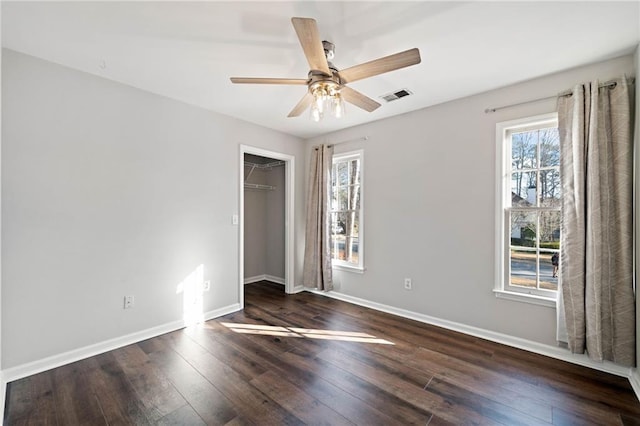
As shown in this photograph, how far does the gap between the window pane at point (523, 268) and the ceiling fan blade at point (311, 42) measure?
2548 millimetres

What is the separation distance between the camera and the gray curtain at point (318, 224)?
13.6ft

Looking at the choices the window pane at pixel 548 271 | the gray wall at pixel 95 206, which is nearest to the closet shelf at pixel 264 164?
the gray wall at pixel 95 206

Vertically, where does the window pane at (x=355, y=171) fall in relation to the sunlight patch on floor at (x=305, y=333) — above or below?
above

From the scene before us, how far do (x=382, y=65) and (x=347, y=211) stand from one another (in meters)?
2.61

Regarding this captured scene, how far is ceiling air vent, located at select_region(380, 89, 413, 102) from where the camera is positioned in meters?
2.86

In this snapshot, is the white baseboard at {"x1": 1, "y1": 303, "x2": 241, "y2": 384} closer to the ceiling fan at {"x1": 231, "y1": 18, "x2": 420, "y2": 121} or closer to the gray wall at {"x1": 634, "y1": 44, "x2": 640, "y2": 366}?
the ceiling fan at {"x1": 231, "y1": 18, "x2": 420, "y2": 121}

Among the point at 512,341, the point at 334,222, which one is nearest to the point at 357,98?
the point at 334,222

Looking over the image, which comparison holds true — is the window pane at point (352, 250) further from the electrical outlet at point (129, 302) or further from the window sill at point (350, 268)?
the electrical outlet at point (129, 302)

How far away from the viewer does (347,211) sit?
416 centimetres

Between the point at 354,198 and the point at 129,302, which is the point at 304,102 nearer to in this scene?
the point at 354,198

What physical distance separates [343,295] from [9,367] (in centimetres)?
339

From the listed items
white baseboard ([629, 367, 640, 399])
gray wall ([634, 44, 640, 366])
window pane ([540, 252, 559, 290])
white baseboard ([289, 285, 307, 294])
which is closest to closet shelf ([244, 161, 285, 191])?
white baseboard ([289, 285, 307, 294])

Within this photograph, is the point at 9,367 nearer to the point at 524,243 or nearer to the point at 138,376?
the point at 138,376

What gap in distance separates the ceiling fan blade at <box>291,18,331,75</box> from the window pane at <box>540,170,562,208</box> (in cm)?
233
